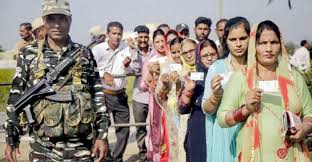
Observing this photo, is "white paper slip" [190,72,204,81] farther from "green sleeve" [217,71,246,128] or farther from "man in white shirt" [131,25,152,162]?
"man in white shirt" [131,25,152,162]

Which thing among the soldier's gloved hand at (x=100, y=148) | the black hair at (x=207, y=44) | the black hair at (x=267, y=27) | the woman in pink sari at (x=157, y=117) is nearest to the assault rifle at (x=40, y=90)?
the soldier's gloved hand at (x=100, y=148)

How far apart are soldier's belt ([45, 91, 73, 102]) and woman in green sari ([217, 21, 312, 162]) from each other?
1.04 m

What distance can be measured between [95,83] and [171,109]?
2.14 metres

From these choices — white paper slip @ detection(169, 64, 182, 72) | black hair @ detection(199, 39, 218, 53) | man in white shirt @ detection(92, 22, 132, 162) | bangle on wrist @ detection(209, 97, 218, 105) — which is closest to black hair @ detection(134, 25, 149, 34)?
man in white shirt @ detection(92, 22, 132, 162)

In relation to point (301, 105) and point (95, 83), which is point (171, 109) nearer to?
point (95, 83)

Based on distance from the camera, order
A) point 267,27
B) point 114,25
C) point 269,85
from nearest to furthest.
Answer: point 269,85
point 267,27
point 114,25

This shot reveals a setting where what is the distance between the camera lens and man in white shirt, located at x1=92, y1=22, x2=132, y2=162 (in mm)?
7746

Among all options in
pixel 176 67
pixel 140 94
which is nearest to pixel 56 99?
pixel 176 67

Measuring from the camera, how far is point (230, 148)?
395 centimetres

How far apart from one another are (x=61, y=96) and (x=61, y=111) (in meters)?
0.10

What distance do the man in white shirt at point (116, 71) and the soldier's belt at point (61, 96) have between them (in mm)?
3879

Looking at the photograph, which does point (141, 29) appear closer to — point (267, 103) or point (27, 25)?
point (27, 25)

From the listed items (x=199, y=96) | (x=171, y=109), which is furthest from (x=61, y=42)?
(x=171, y=109)

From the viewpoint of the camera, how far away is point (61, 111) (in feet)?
12.1
